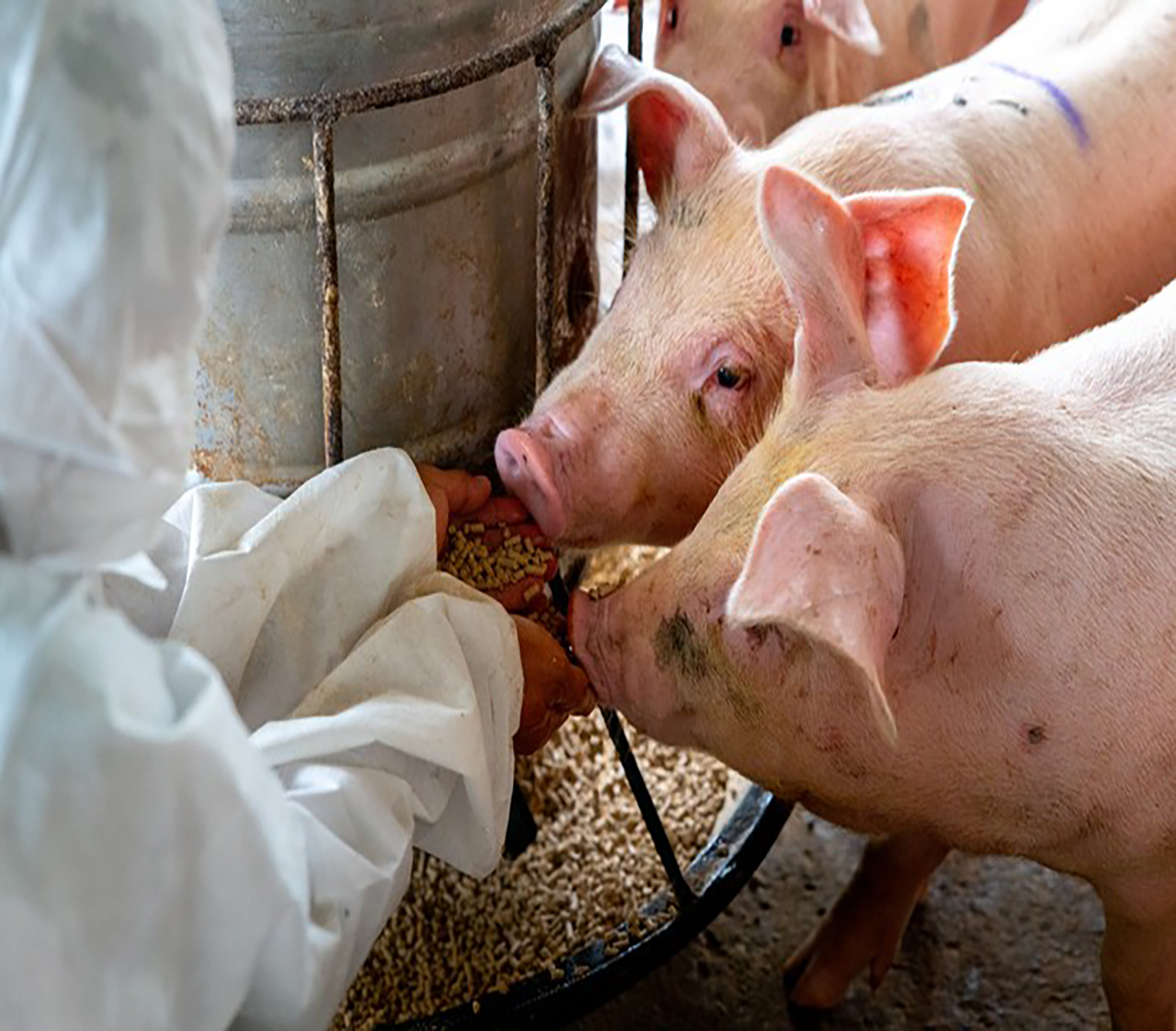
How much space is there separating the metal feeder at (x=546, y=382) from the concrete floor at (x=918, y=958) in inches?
13.5

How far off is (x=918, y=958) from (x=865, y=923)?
6.5 inches

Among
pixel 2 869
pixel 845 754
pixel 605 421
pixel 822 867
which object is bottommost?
pixel 822 867

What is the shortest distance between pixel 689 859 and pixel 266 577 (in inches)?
33.1

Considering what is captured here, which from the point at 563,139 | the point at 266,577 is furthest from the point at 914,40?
the point at 266,577

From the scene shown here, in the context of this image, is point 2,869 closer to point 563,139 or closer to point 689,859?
point 563,139

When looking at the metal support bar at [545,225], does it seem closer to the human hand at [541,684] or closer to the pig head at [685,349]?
the pig head at [685,349]

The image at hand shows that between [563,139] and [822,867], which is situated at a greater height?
[563,139]

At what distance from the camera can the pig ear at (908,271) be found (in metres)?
1.50

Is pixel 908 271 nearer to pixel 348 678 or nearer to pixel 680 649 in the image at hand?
pixel 680 649

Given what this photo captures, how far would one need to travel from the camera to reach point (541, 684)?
1428 millimetres

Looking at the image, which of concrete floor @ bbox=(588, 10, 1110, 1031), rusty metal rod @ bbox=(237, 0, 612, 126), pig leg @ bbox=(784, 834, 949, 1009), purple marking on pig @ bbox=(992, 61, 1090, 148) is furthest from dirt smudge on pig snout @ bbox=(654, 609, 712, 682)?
purple marking on pig @ bbox=(992, 61, 1090, 148)

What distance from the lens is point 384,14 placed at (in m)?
1.34

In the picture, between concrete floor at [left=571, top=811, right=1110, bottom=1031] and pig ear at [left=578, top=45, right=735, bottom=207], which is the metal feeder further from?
concrete floor at [left=571, top=811, right=1110, bottom=1031]

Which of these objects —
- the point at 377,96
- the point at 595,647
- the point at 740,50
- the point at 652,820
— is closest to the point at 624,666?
the point at 595,647
